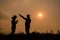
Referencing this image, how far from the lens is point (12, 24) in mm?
19969
